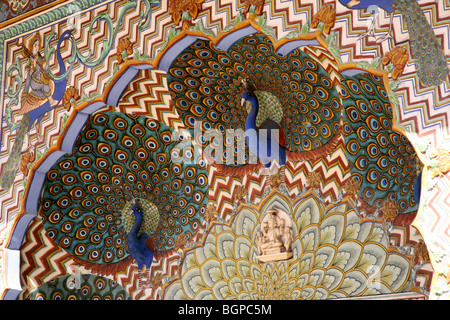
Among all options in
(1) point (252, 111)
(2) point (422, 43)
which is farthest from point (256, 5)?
(1) point (252, 111)

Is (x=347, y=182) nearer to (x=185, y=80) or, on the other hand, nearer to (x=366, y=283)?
(x=366, y=283)

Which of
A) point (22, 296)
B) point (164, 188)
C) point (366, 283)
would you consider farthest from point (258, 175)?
point (22, 296)

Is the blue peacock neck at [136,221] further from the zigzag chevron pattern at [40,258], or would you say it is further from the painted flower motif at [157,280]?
the zigzag chevron pattern at [40,258]

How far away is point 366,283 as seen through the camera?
5.95 meters

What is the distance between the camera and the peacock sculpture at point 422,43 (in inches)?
157

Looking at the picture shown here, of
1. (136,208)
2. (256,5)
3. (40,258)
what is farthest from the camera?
(136,208)

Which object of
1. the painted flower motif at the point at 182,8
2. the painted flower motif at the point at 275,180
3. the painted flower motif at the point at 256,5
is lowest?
the painted flower motif at the point at 275,180

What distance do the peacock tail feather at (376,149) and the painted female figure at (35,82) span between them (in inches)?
107

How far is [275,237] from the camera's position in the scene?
655cm

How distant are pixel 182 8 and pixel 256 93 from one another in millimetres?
1306

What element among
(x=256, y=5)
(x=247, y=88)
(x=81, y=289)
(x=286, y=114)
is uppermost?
(x=256, y=5)

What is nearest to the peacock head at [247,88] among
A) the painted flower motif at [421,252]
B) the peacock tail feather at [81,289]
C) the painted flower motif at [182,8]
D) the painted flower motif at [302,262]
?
the painted flower motif at [302,262]

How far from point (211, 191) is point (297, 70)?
1.68m

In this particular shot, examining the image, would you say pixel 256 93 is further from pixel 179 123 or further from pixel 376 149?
pixel 376 149
